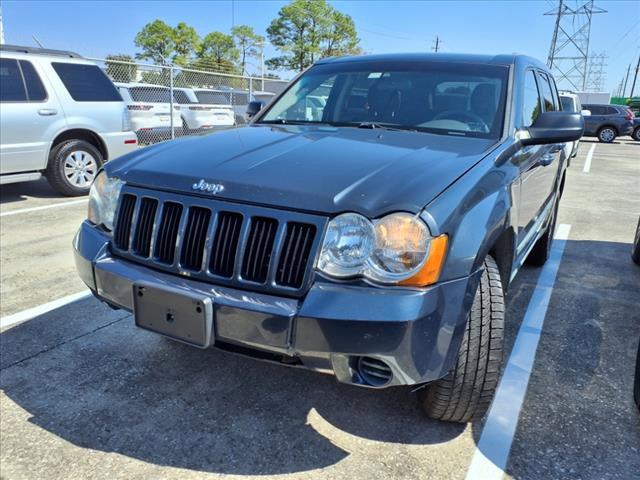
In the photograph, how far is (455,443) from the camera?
239cm

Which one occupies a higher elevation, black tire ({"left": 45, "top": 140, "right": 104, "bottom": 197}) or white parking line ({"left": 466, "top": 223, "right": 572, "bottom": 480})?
black tire ({"left": 45, "top": 140, "right": 104, "bottom": 197})

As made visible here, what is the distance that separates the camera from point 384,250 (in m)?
1.94

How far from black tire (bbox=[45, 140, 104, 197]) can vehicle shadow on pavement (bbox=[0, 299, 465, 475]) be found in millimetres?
4404

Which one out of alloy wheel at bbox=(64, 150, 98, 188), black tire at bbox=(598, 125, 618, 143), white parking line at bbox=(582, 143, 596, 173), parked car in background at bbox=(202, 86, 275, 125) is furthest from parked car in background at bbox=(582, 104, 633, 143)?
alloy wheel at bbox=(64, 150, 98, 188)

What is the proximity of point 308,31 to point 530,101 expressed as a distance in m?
54.1

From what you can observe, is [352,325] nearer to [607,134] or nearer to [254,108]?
[254,108]

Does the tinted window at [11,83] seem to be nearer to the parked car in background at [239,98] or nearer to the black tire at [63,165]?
the black tire at [63,165]

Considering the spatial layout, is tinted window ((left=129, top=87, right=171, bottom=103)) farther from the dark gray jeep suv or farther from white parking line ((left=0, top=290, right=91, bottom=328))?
the dark gray jeep suv

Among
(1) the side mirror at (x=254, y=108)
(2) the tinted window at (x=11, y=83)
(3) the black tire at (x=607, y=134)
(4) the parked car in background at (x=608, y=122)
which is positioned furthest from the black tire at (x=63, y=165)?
(3) the black tire at (x=607, y=134)

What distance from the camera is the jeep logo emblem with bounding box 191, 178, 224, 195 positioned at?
2.16 m

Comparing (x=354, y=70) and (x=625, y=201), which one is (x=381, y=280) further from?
(x=625, y=201)

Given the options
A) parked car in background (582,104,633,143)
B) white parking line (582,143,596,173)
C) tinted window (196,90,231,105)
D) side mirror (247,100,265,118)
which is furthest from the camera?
parked car in background (582,104,633,143)

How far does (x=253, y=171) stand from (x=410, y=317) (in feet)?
2.94

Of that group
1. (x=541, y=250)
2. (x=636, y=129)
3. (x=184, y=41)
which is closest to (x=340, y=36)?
A: (x=184, y=41)
